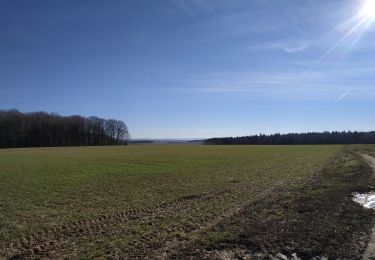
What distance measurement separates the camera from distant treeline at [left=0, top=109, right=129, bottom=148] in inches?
5920

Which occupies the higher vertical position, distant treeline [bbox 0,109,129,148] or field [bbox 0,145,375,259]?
distant treeline [bbox 0,109,129,148]

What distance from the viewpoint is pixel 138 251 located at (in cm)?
936

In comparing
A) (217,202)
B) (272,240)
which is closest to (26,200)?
(217,202)

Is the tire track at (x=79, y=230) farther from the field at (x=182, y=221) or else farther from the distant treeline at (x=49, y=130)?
the distant treeline at (x=49, y=130)

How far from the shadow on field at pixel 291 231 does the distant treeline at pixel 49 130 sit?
501ft

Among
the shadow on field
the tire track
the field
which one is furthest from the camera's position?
the tire track

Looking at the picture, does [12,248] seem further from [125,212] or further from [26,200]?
[26,200]

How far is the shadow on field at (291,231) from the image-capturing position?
9164 millimetres

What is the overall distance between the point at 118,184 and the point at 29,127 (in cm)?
14697

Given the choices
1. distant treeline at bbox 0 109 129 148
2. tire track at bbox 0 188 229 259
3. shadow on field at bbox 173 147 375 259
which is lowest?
tire track at bbox 0 188 229 259

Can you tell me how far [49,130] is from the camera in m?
162

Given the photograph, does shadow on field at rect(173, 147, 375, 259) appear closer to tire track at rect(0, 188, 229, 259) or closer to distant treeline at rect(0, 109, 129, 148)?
tire track at rect(0, 188, 229, 259)

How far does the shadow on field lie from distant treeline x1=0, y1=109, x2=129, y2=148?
15284 centimetres

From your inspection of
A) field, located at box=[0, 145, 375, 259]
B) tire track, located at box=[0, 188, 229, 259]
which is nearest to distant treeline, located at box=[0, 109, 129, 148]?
field, located at box=[0, 145, 375, 259]
